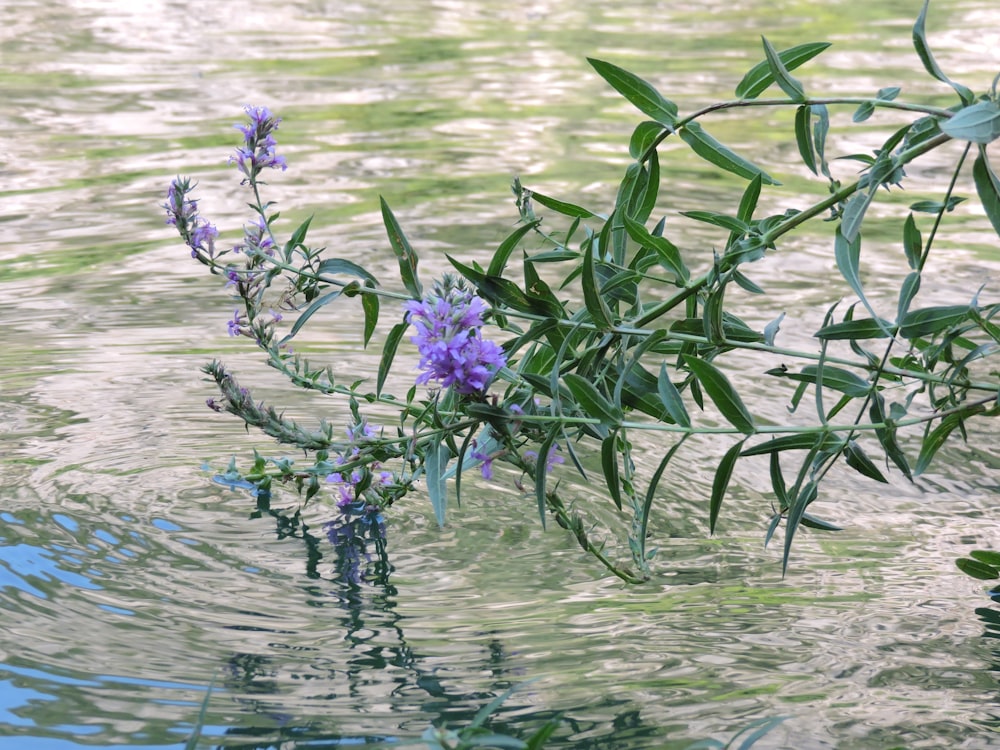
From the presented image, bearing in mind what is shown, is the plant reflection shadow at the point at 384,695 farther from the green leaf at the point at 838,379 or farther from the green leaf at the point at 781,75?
the green leaf at the point at 781,75

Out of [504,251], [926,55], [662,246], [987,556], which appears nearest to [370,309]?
[504,251]

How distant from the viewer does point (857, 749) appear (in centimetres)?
188

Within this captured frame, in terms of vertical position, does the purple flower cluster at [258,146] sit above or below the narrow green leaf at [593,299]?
above

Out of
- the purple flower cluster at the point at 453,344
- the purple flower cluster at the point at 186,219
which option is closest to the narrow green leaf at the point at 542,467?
the purple flower cluster at the point at 453,344

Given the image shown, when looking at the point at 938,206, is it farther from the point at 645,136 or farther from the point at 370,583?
the point at 370,583

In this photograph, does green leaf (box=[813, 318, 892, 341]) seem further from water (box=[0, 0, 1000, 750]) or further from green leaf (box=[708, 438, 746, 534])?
water (box=[0, 0, 1000, 750])

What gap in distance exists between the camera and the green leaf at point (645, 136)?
222cm

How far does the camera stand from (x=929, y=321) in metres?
2.09

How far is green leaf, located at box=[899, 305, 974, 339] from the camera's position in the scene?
207cm

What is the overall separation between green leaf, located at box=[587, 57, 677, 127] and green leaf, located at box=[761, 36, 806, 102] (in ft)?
0.62

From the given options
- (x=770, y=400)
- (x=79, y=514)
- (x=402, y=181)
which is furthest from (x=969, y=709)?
(x=402, y=181)

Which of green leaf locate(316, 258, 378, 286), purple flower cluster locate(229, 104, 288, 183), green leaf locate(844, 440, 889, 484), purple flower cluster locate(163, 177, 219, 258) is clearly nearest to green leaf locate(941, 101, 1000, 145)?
green leaf locate(844, 440, 889, 484)

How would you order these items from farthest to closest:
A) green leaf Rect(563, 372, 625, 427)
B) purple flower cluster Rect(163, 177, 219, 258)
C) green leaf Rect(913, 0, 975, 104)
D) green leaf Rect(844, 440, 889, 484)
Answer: purple flower cluster Rect(163, 177, 219, 258) → green leaf Rect(844, 440, 889, 484) → green leaf Rect(563, 372, 625, 427) → green leaf Rect(913, 0, 975, 104)

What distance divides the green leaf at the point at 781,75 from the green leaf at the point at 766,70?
0.08m
